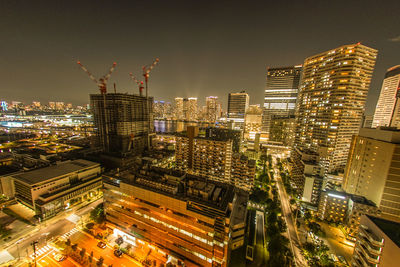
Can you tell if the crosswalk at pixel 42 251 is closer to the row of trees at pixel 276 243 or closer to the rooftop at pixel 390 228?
the row of trees at pixel 276 243

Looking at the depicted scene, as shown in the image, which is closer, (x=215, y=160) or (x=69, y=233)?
(x=69, y=233)

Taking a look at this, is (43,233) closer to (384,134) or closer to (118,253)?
(118,253)

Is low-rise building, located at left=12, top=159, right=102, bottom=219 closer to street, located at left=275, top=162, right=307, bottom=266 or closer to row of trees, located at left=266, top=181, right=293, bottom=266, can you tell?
row of trees, located at left=266, top=181, right=293, bottom=266

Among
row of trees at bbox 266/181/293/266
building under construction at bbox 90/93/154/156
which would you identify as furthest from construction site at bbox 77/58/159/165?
row of trees at bbox 266/181/293/266

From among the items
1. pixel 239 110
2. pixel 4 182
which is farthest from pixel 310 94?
pixel 4 182

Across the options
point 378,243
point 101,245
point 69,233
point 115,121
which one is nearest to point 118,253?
point 101,245

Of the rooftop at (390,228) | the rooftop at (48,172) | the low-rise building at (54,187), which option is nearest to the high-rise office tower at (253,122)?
the rooftop at (390,228)
